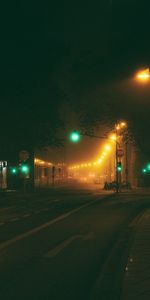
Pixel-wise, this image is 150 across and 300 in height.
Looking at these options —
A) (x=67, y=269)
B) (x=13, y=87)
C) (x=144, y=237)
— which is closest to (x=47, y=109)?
(x=13, y=87)

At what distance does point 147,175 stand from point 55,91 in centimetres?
4464

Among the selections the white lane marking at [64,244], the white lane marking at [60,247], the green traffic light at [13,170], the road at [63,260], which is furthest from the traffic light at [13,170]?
the white lane marking at [60,247]

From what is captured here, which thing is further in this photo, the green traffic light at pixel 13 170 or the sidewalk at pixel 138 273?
the green traffic light at pixel 13 170

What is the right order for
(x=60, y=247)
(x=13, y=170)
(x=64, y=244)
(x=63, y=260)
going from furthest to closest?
(x=13, y=170) < (x=64, y=244) < (x=60, y=247) < (x=63, y=260)

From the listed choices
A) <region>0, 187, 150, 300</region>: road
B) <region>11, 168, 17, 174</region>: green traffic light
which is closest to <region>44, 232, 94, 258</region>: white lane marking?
<region>0, 187, 150, 300</region>: road

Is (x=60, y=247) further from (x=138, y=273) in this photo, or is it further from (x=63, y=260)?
(x=138, y=273)

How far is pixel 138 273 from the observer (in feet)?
29.5

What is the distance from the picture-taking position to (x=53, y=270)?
35.5 ft

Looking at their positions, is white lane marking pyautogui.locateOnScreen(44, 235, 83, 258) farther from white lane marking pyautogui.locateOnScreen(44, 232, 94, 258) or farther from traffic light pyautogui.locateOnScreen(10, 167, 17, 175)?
traffic light pyautogui.locateOnScreen(10, 167, 17, 175)

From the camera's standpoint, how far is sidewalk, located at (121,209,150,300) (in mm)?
7386

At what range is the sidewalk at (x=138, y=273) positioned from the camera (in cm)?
739

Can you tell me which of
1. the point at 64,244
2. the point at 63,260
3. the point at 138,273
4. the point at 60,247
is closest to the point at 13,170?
the point at 64,244

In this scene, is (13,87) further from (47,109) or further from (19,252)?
(19,252)

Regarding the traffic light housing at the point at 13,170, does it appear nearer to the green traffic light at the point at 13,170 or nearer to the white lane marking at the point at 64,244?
the green traffic light at the point at 13,170
